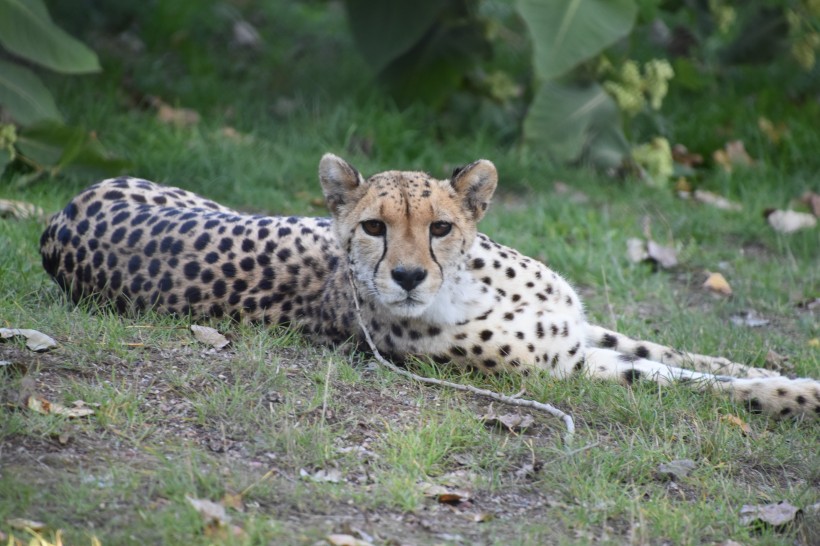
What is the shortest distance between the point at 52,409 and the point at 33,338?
19.4 inches

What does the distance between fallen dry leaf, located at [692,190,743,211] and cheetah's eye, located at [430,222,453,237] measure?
3.15 meters

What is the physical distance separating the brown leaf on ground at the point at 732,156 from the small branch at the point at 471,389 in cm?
379

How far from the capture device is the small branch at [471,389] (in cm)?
368

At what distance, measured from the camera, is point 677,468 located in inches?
137

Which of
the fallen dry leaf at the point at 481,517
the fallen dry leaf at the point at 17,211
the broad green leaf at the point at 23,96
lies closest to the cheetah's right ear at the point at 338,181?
the fallen dry leaf at the point at 481,517

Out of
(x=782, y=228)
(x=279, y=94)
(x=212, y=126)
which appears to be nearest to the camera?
Result: (x=782, y=228)

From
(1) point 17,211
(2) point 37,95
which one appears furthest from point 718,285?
(2) point 37,95

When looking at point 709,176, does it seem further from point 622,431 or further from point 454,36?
point 622,431

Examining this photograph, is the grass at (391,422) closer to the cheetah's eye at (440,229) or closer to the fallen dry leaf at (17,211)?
the fallen dry leaf at (17,211)

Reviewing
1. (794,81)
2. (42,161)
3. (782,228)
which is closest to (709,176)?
(782,228)

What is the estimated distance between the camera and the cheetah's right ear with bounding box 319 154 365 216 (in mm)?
3949

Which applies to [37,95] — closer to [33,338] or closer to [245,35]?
[33,338]

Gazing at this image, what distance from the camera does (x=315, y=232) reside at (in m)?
4.48

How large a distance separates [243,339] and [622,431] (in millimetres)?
1321
